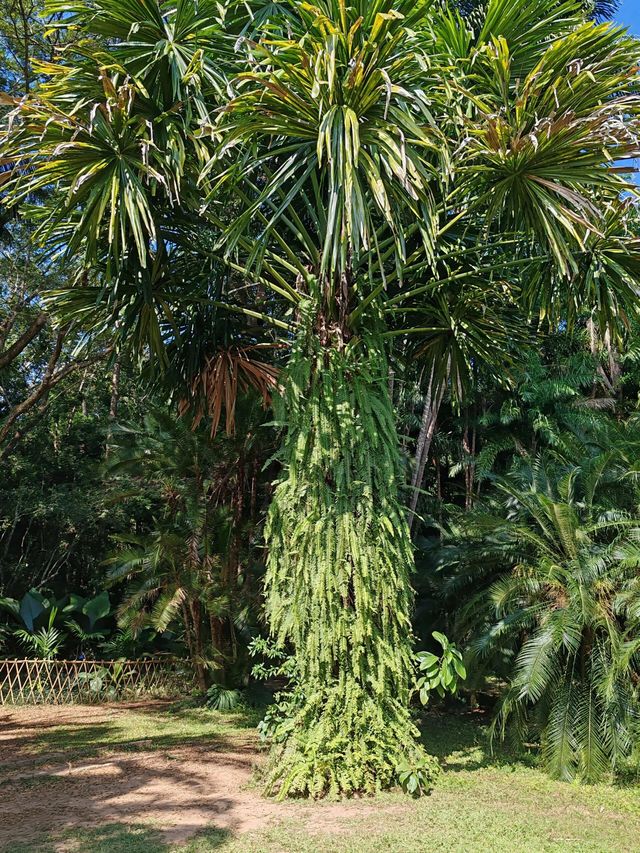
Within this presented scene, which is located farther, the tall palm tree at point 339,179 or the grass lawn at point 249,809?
the tall palm tree at point 339,179

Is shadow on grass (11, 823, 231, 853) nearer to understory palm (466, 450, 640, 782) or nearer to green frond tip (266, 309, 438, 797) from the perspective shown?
green frond tip (266, 309, 438, 797)

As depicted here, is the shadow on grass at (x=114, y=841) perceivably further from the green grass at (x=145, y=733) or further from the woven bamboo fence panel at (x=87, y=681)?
the woven bamboo fence panel at (x=87, y=681)

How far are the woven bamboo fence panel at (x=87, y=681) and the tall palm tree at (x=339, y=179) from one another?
23.0 feet

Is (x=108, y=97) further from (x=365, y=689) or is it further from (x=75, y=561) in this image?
(x=75, y=561)

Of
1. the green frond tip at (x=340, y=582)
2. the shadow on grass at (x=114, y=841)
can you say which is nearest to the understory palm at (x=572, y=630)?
the green frond tip at (x=340, y=582)

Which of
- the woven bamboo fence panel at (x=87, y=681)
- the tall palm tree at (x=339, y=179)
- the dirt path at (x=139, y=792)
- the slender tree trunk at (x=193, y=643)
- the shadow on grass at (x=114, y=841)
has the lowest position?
the shadow on grass at (x=114, y=841)

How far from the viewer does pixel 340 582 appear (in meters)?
5.91

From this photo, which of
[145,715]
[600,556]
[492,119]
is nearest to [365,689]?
[600,556]

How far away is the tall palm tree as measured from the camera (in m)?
5.34

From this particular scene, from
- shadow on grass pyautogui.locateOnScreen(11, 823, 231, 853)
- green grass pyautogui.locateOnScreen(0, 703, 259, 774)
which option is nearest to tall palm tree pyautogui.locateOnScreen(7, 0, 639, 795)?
shadow on grass pyautogui.locateOnScreen(11, 823, 231, 853)

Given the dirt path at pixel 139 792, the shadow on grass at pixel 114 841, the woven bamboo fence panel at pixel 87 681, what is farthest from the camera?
the woven bamboo fence panel at pixel 87 681

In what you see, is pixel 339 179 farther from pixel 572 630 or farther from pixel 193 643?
pixel 193 643

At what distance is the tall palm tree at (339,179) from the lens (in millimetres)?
5344

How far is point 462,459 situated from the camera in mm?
16516
